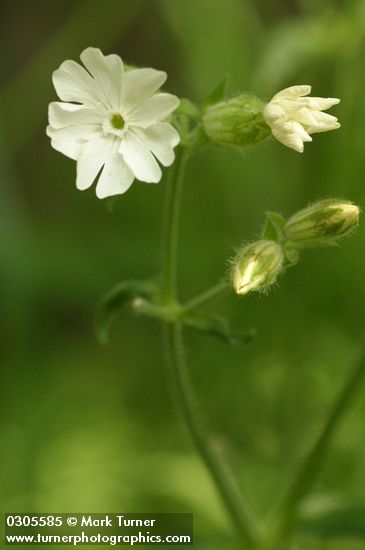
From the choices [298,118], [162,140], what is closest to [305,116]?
[298,118]

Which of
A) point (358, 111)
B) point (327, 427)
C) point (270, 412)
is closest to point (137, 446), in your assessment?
point (270, 412)

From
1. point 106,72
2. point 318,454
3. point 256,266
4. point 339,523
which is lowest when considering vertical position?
point 339,523

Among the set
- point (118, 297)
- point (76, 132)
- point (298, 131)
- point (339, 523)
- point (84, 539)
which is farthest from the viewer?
point (84, 539)

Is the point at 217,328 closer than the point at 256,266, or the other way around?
the point at 256,266

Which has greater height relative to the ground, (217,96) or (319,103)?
(217,96)

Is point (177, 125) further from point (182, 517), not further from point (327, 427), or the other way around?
point (182, 517)

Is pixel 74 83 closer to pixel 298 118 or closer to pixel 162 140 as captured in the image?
pixel 162 140

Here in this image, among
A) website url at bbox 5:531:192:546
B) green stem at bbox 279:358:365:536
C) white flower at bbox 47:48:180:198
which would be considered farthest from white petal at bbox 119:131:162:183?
website url at bbox 5:531:192:546
